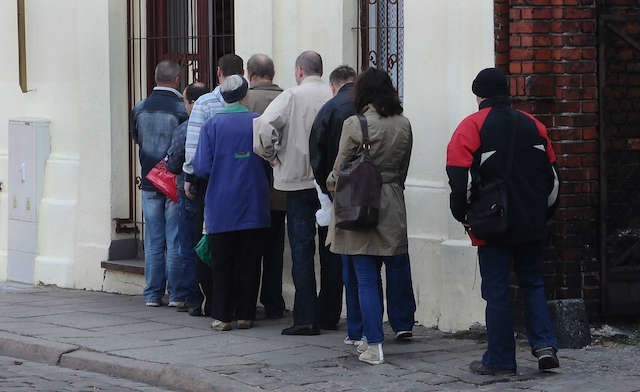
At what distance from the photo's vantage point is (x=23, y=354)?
9.95 metres

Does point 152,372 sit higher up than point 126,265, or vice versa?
point 126,265

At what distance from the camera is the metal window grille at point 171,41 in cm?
1261

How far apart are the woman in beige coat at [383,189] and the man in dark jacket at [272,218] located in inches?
66.0

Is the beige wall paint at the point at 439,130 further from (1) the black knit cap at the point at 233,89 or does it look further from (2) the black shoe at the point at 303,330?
(1) the black knit cap at the point at 233,89

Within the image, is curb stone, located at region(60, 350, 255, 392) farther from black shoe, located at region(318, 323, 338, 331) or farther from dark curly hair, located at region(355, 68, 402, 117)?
dark curly hair, located at region(355, 68, 402, 117)

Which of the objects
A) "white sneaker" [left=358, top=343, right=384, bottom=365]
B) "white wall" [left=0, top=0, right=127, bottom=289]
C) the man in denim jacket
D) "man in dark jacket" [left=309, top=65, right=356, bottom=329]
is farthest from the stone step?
"white sneaker" [left=358, top=343, right=384, bottom=365]

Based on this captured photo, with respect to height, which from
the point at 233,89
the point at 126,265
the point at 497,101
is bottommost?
the point at 126,265

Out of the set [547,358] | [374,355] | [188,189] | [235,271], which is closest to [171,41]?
[188,189]

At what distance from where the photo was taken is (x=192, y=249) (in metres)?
11.4

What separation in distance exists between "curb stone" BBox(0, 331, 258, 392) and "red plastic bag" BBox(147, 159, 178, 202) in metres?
1.75

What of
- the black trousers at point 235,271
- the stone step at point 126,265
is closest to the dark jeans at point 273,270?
the black trousers at point 235,271

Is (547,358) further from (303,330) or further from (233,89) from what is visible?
(233,89)

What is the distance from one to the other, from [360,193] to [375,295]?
656 millimetres

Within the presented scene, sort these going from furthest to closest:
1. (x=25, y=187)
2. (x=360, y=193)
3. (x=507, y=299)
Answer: (x=25, y=187) → (x=360, y=193) → (x=507, y=299)
